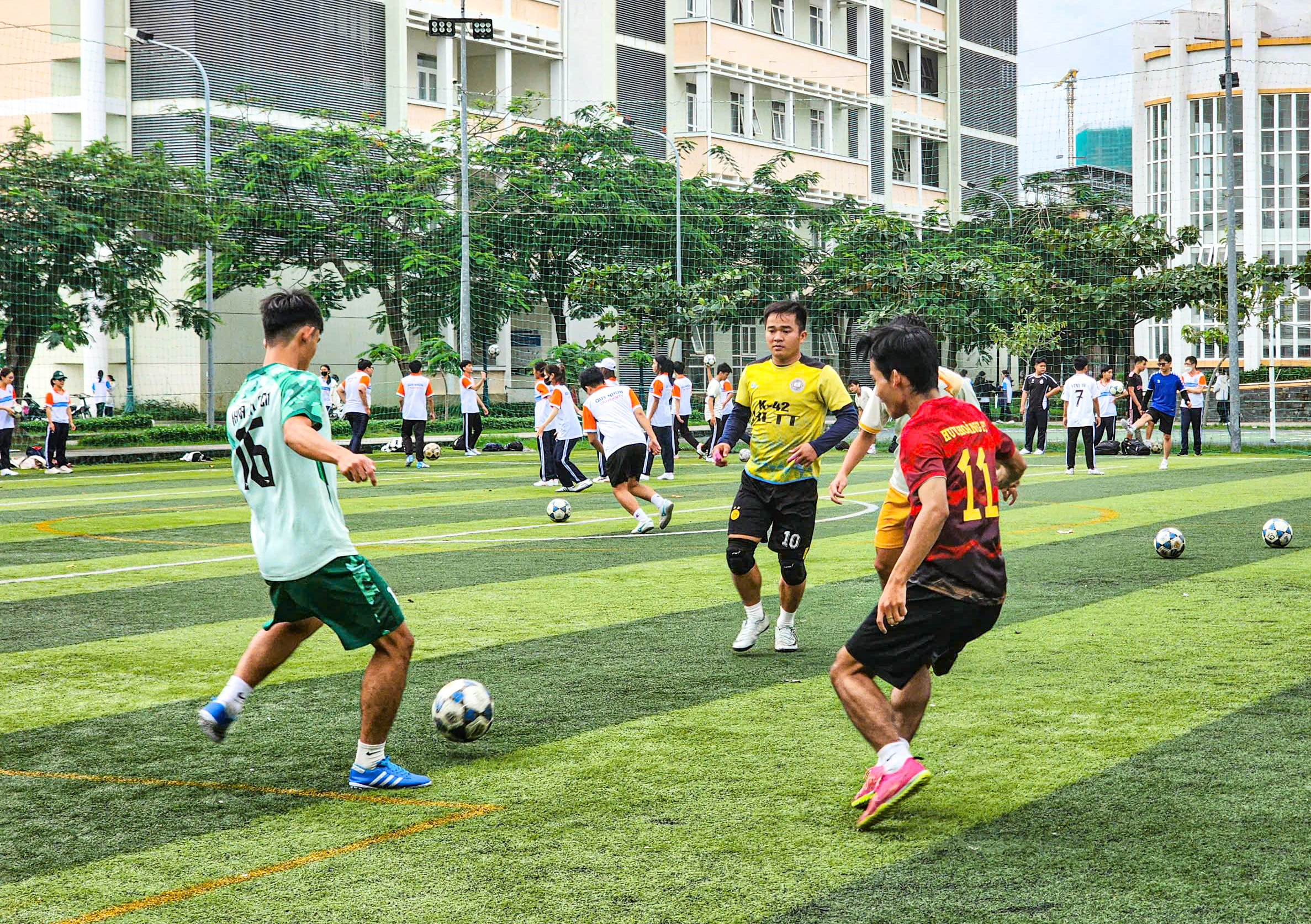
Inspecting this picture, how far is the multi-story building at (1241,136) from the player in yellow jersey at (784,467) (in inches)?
1792

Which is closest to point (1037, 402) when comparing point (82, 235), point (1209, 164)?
point (82, 235)

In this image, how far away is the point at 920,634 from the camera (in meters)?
4.90

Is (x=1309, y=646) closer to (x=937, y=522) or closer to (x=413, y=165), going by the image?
(x=937, y=522)

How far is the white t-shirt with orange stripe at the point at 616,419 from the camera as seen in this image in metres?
14.8

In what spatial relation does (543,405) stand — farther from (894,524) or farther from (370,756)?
(370,756)

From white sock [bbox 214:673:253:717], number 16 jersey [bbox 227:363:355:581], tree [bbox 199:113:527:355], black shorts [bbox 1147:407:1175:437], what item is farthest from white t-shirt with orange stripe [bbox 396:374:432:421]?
number 16 jersey [bbox 227:363:355:581]

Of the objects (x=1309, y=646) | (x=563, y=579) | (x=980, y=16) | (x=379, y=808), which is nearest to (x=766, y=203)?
(x=980, y=16)

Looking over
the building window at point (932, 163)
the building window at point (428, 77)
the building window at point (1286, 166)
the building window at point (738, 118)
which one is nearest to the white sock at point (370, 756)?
the building window at point (428, 77)

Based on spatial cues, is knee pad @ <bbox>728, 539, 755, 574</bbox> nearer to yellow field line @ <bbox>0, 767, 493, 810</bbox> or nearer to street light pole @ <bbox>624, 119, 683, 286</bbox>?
yellow field line @ <bbox>0, 767, 493, 810</bbox>

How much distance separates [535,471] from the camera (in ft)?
84.6

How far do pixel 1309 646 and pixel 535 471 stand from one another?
18676 millimetres

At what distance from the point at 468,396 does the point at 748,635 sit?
883 inches

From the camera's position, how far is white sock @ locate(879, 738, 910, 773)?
4.79 metres

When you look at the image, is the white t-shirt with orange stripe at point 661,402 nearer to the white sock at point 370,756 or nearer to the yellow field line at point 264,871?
the white sock at point 370,756
